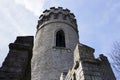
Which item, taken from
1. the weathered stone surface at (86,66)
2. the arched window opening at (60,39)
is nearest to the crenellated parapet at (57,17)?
the arched window opening at (60,39)

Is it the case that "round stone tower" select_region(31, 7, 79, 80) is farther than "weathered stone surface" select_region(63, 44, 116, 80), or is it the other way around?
"round stone tower" select_region(31, 7, 79, 80)

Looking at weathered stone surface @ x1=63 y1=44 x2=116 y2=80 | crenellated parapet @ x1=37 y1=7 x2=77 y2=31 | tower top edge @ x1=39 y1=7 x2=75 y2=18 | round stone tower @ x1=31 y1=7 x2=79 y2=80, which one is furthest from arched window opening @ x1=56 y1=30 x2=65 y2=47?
weathered stone surface @ x1=63 y1=44 x2=116 y2=80

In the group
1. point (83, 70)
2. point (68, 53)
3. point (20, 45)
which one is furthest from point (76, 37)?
point (20, 45)

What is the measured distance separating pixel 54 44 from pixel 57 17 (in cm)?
373

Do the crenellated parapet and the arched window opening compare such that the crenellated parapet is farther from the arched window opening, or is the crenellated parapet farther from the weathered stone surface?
the weathered stone surface

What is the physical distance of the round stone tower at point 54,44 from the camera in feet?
43.3

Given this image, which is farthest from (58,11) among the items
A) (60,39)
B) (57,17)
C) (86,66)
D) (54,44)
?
(86,66)

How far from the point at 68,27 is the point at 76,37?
3.51ft

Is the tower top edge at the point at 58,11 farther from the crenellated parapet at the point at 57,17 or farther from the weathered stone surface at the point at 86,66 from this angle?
the weathered stone surface at the point at 86,66

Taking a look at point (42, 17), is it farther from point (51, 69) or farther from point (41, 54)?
point (51, 69)

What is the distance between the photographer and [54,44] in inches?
599

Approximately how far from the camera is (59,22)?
57.6 ft

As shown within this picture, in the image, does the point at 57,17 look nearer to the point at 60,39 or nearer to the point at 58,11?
the point at 58,11

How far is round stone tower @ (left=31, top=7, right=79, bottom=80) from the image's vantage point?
13.2 m
